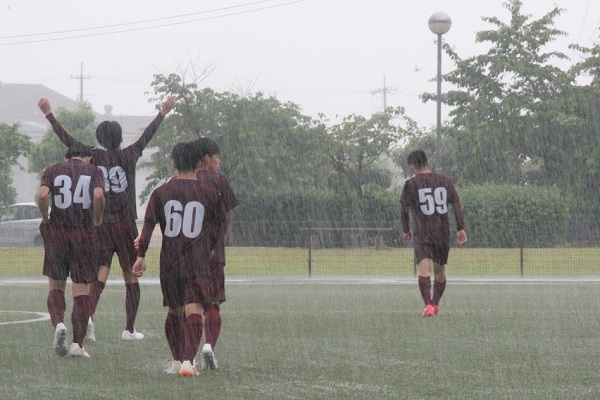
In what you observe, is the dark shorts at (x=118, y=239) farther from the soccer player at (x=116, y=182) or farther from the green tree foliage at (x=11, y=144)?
the green tree foliage at (x=11, y=144)

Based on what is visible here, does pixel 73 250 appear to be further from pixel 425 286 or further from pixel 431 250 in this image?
pixel 425 286

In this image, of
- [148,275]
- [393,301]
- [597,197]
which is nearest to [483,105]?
[597,197]

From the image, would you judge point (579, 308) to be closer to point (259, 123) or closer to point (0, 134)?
point (259, 123)

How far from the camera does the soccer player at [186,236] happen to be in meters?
7.87

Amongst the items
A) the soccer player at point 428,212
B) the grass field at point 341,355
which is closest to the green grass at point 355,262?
the grass field at point 341,355

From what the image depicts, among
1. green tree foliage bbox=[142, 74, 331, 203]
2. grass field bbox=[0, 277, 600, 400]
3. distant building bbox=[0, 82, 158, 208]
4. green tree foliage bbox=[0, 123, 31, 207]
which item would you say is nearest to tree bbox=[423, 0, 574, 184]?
green tree foliage bbox=[142, 74, 331, 203]

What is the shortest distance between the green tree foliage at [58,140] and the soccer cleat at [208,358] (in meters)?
51.4

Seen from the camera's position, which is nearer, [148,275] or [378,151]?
[148,275]

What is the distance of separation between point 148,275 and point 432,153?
36.8 metres

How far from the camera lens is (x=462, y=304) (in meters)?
15.7

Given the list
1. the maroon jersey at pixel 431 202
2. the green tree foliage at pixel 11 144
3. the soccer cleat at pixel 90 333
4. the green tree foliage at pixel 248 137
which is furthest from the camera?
the green tree foliage at pixel 11 144

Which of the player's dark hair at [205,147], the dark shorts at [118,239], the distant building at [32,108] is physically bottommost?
the dark shorts at [118,239]

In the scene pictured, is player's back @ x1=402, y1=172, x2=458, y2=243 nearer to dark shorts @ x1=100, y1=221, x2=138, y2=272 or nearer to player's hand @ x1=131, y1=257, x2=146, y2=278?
dark shorts @ x1=100, y1=221, x2=138, y2=272

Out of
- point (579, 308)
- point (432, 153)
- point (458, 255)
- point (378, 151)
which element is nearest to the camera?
point (579, 308)
